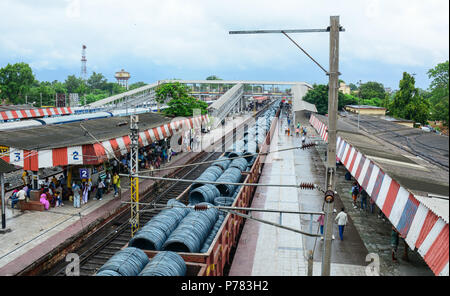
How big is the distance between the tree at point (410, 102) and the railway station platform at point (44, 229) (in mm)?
34804

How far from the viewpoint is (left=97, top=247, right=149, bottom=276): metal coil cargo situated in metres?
8.78

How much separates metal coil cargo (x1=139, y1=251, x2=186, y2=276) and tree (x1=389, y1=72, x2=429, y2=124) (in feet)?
132

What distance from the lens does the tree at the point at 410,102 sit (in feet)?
136

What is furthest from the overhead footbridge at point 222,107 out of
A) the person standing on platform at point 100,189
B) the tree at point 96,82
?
the tree at point 96,82

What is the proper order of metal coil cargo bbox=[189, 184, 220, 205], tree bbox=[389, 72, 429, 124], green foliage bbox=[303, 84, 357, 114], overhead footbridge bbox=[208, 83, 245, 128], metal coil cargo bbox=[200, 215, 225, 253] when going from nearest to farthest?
metal coil cargo bbox=[200, 215, 225, 253] → metal coil cargo bbox=[189, 184, 220, 205] → tree bbox=[389, 72, 429, 124] → overhead footbridge bbox=[208, 83, 245, 128] → green foliage bbox=[303, 84, 357, 114]

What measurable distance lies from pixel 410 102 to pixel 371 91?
62.1 meters

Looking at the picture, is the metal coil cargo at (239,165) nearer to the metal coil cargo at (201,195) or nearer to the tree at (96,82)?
the metal coil cargo at (201,195)

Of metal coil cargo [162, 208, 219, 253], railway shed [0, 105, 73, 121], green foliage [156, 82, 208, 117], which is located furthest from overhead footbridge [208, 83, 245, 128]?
metal coil cargo [162, 208, 219, 253]

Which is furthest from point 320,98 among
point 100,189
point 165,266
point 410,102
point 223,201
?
point 165,266

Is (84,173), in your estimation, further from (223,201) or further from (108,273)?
(108,273)

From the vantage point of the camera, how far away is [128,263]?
9.05 meters

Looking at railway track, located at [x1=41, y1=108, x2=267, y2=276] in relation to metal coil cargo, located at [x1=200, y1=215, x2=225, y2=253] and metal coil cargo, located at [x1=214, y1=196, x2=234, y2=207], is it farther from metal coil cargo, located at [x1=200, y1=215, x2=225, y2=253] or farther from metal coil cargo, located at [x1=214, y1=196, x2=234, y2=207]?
metal coil cargo, located at [x1=200, y1=215, x2=225, y2=253]

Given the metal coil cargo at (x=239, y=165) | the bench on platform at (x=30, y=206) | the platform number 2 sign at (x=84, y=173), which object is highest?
the metal coil cargo at (x=239, y=165)
